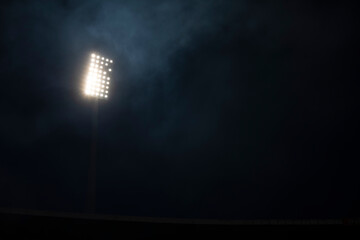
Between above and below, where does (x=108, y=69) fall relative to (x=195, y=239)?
above

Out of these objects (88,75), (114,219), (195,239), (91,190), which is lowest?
(195,239)

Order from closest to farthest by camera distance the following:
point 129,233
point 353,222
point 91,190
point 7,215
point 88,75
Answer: point 353,222 < point 7,215 < point 129,233 < point 91,190 < point 88,75

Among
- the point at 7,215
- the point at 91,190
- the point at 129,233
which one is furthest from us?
the point at 91,190

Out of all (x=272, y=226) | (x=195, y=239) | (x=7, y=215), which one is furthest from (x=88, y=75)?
(x=272, y=226)

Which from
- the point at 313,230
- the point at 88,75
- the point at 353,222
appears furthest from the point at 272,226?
the point at 88,75

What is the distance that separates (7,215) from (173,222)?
14.8 feet

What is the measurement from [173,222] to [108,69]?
1295cm

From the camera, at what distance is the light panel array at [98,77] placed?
759 inches

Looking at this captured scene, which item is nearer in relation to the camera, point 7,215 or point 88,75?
point 7,215

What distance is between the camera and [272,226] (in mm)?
9047

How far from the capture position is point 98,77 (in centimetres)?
1977

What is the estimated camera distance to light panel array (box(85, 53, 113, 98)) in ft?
63.3

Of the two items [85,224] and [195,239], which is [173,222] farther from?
[85,224]

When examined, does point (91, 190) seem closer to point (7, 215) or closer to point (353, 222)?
point (7, 215)
